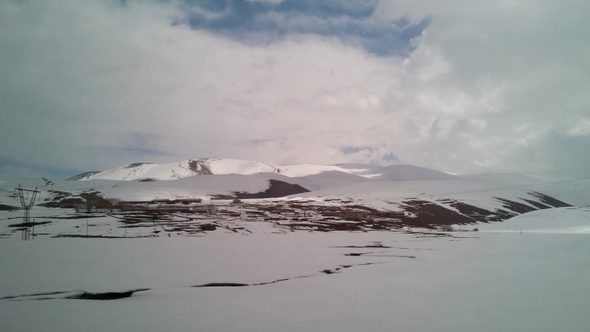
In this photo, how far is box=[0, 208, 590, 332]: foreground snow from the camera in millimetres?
10453

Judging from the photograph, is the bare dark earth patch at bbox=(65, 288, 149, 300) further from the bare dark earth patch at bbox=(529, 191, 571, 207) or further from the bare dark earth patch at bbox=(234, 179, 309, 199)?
the bare dark earth patch at bbox=(529, 191, 571, 207)

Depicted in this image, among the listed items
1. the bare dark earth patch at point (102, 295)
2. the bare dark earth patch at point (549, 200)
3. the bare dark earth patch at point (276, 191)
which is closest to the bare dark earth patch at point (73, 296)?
the bare dark earth patch at point (102, 295)

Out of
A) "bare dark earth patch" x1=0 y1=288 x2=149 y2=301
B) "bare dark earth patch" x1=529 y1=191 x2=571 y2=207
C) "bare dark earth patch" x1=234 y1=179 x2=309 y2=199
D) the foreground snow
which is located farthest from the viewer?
"bare dark earth patch" x1=234 y1=179 x2=309 y2=199

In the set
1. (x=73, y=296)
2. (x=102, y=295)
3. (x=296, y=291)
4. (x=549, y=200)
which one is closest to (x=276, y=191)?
(x=549, y=200)

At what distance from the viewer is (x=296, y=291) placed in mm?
14742

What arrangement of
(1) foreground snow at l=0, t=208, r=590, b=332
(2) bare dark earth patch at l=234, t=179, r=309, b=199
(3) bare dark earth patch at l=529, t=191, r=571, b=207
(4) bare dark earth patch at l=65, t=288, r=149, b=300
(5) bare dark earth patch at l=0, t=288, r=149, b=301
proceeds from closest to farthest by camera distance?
(1) foreground snow at l=0, t=208, r=590, b=332 → (5) bare dark earth patch at l=0, t=288, r=149, b=301 → (4) bare dark earth patch at l=65, t=288, r=149, b=300 → (3) bare dark earth patch at l=529, t=191, r=571, b=207 → (2) bare dark earth patch at l=234, t=179, r=309, b=199

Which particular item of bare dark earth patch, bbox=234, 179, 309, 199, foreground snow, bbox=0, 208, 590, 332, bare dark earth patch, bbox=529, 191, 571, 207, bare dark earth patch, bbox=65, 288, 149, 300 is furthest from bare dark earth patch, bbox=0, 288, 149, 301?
bare dark earth patch, bbox=529, 191, 571, 207

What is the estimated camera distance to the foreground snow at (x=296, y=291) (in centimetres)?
1045

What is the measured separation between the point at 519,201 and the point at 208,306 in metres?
145

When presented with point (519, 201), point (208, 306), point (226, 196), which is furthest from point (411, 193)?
point (208, 306)

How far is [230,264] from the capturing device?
2109cm

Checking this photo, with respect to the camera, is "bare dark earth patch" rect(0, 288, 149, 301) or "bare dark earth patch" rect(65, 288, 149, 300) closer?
"bare dark earth patch" rect(0, 288, 149, 301)

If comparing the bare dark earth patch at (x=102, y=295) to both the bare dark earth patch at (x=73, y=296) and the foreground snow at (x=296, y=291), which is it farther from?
A: the foreground snow at (x=296, y=291)

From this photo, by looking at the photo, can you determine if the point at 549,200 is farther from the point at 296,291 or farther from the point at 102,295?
the point at 102,295
